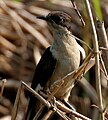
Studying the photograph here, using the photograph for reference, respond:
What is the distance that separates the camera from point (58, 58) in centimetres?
353

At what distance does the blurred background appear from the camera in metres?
5.07

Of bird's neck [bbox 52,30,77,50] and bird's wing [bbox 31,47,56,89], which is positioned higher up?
bird's neck [bbox 52,30,77,50]

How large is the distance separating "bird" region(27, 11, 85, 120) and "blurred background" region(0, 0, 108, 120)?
1.35 m

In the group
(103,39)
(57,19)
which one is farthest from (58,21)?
(103,39)

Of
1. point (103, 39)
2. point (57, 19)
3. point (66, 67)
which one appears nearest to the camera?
point (103, 39)

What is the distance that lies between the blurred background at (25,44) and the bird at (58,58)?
1351mm

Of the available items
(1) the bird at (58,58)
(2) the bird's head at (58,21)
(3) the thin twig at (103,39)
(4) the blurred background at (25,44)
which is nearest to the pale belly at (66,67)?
(1) the bird at (58,58)

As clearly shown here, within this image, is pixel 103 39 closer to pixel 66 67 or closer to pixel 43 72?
pixel 66 67

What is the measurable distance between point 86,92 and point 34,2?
1035 mm

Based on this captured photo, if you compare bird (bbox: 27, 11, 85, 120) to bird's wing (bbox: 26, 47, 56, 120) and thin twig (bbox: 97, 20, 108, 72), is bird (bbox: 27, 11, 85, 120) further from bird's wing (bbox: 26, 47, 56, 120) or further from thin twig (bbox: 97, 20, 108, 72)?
thin twig (bbox: 97, 20, 108, 72)

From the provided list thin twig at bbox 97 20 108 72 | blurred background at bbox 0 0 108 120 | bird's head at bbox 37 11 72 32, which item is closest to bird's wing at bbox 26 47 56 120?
bird's head at bbox 37 11 72 32

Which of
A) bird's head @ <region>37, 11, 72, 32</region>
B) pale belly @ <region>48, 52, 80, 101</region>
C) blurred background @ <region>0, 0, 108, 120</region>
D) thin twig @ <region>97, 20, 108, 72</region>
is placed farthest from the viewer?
blurred background @ <region>0, 0, 108, 120</region>

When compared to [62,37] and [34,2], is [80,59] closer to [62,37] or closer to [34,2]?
[62,37]

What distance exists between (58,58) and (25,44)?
1.71 m
